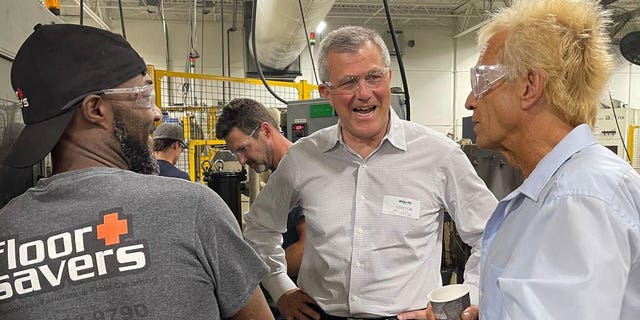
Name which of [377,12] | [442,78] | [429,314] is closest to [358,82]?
[429,314]

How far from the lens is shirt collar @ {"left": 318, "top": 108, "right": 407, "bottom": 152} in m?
1.49

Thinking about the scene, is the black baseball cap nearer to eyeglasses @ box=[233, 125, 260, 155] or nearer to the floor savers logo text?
the floor savers logo text

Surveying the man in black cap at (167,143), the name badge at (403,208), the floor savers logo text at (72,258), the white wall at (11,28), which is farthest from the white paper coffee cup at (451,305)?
the man in black cap at (167,143)

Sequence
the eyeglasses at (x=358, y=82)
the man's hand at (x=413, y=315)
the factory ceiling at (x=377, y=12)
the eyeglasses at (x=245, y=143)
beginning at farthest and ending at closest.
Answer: the factory ceiling at (x=377, y=12)
the eyeglasses at (x=245, y=143)
the eyeglasses at (x=358, y=82)
the man's hand at (x=413, y=315)

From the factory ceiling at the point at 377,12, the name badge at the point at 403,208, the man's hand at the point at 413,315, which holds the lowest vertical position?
the man's hand at the point at 413,315

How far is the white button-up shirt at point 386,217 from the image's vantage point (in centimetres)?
142

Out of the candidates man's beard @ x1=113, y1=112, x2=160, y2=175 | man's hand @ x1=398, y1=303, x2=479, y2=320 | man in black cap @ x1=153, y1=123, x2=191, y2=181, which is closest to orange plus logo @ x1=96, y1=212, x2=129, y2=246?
man's beard @ x1=113, y1=112, x2=160, y2=175

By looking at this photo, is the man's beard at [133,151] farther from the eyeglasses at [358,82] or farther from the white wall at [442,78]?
the white wall at [442,78]

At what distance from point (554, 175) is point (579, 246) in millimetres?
160

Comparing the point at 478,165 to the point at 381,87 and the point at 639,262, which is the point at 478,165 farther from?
the point at 639,262

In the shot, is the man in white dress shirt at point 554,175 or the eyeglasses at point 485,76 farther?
the eyeglasses at point 485,76

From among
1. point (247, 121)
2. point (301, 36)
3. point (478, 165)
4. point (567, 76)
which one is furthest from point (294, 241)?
point (301, 36)

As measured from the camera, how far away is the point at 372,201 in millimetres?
1466

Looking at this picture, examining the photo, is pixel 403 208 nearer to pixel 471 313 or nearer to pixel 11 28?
pixel 471 313
